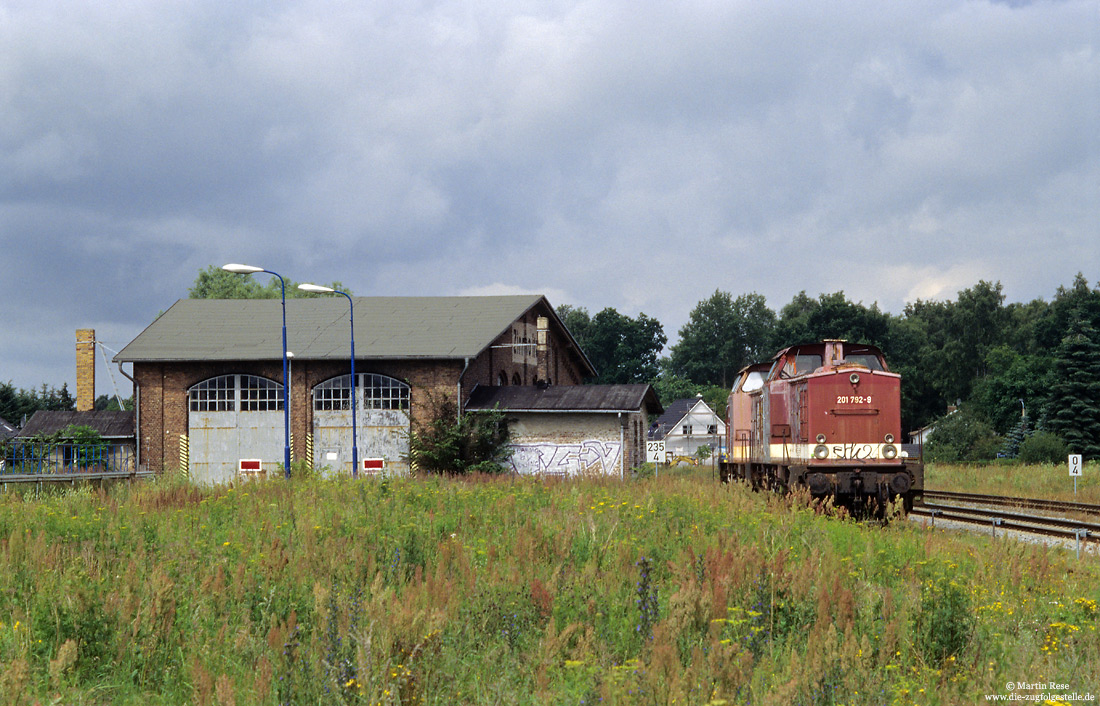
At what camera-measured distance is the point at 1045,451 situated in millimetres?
49094

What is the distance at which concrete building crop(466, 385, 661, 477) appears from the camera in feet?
117

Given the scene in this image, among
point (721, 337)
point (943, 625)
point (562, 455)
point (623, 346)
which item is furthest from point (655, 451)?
point (721, 337)

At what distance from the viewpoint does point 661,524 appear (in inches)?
450

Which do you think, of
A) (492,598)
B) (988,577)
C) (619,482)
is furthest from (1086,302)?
(492,598)

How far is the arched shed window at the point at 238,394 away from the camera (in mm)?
38438

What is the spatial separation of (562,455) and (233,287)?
53.9m

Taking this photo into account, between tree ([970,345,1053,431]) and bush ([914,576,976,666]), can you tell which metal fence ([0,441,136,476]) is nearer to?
bush ([914,576,976,666])

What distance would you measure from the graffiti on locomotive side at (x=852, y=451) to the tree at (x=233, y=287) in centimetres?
6698

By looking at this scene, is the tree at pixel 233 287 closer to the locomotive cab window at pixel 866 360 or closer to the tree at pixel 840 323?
the tree at pixel 840 323

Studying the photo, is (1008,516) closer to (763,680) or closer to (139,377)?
(763,680)

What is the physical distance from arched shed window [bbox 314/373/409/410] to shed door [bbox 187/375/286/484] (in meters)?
1.97

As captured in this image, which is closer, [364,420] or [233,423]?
[364,420]

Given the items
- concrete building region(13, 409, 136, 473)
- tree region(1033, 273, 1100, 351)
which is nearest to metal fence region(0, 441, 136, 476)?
concrete building region(13, 409, 136, 473)

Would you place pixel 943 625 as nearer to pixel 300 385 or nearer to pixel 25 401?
pixel 300 385
